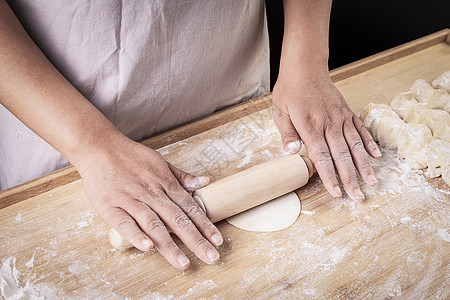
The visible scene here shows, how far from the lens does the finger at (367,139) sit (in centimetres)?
128

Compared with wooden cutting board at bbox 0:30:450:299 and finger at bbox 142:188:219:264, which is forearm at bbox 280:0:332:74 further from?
finger at bbox 142:188:219:264

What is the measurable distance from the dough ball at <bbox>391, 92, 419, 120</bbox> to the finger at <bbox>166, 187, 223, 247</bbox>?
78 cm

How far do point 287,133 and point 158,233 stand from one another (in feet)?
1.73

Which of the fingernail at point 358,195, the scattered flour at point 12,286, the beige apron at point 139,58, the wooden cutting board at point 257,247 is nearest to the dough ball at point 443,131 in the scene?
the wooden cutting board at point 257,247

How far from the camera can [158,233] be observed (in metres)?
0.99

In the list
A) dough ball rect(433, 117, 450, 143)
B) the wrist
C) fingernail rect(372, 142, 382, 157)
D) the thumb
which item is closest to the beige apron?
the wrist

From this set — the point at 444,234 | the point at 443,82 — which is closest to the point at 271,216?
the point at 444,234

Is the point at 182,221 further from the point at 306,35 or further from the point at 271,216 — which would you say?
the point at 306,35

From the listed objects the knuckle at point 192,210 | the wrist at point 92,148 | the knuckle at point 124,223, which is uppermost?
the wrist at point 92,148

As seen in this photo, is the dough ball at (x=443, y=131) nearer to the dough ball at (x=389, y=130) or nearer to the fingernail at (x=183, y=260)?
the dough ball at (x=389, y=130)

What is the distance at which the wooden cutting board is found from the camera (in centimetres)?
98

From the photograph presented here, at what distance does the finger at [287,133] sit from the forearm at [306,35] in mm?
159

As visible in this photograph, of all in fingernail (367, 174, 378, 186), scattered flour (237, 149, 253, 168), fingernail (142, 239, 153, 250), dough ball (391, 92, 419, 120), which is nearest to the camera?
fingernail (142, 239, 153, 250)

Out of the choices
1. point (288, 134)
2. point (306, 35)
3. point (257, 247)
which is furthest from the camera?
point (306, 35)
